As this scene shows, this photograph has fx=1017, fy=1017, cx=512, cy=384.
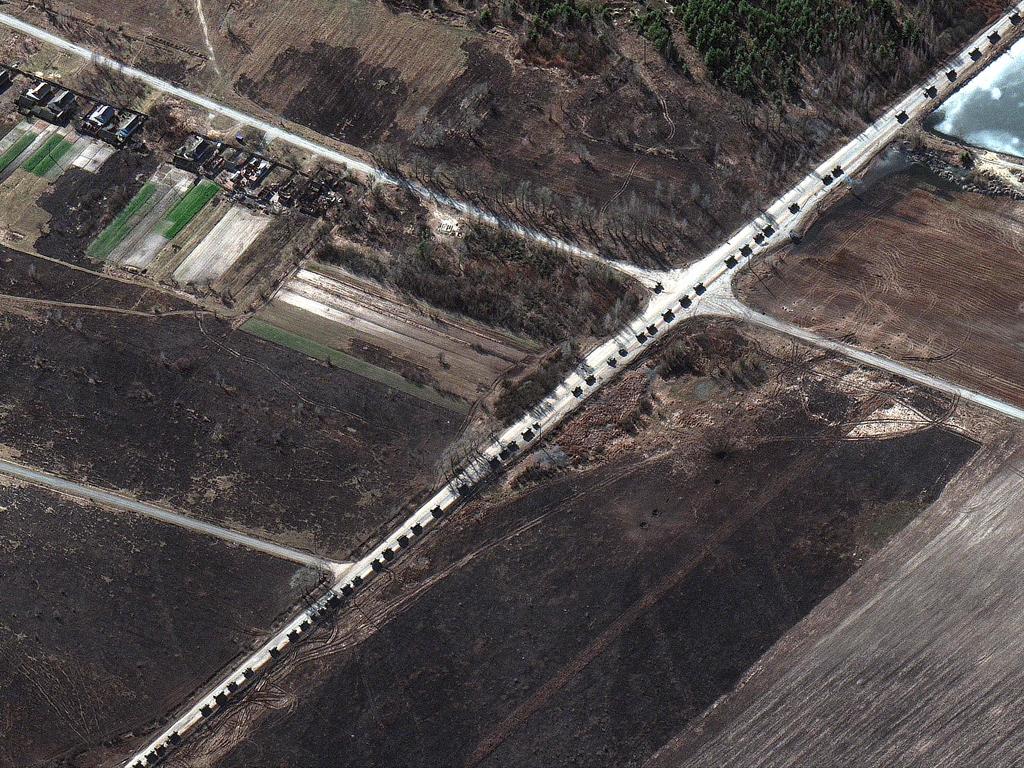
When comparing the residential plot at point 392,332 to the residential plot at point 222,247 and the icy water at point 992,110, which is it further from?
the icy water at point 992,110

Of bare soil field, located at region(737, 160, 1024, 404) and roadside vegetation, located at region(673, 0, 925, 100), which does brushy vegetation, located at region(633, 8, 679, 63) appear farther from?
bare soil field, located at region(737, 160, 1024, 404)

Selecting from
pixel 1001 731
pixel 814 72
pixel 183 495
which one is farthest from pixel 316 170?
pixel 1001 731

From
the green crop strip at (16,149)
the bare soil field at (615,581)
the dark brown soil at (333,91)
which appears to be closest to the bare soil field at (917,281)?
the bare soil field at (615,581)

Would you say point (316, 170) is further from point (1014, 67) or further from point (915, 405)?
point (1014, 67)

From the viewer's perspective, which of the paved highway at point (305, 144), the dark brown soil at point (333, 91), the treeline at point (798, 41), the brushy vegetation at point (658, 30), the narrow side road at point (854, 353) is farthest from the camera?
the dark brown soil at point (333, 91)

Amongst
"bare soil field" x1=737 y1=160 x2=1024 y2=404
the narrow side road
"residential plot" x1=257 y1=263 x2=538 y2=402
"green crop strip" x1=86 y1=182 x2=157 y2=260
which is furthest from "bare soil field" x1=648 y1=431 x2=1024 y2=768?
"green crop strip" x1=86 y1=182 x2=157 y2=260

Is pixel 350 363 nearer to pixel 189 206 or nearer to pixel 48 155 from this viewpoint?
pixel 189 206

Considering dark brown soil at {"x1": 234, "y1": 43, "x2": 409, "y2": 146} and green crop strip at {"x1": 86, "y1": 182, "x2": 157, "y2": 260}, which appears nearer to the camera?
green crop strip at {"x1": 86, "y1": 182, "x2": 157, "y2": 260}
